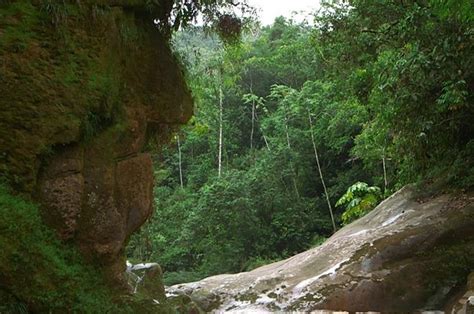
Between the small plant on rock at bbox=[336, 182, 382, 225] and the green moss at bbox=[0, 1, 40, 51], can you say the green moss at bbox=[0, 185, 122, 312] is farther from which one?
the small plant on rock at bbox=[336, 182, 382, 225]

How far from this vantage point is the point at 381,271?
9.66m

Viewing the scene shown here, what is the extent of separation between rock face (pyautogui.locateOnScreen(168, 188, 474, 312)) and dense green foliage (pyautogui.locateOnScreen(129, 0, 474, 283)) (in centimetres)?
129

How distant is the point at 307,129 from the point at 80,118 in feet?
75.5

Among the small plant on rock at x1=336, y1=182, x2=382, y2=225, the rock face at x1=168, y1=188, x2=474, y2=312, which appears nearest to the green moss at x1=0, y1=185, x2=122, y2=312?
the rock face at x1=168, y1=188, x2=474, y2=312

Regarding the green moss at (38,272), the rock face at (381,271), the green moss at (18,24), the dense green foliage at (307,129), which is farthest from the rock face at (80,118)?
the rock face at (381,271)

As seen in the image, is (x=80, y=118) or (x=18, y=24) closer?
(x=18, y=24)

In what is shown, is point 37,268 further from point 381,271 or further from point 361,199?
point 361,199

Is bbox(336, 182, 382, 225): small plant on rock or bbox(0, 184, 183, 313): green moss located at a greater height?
bbox(0, 184, 183, 313): green moss

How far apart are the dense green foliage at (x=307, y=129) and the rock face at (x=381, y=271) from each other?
129 centimetres

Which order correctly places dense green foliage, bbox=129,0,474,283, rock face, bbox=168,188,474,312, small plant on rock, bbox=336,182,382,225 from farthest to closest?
small plant on rock, bbox=336,182,382,225
dense green foliage, bbox=129,0,474,283
rock face, bbox=168,188,474,312

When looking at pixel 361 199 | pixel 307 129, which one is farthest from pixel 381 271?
pixel 307 129

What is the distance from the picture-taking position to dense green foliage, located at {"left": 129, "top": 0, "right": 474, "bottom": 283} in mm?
10008

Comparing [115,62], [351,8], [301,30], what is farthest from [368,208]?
[301,30]

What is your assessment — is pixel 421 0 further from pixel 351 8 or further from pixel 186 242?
pixel 186 242
